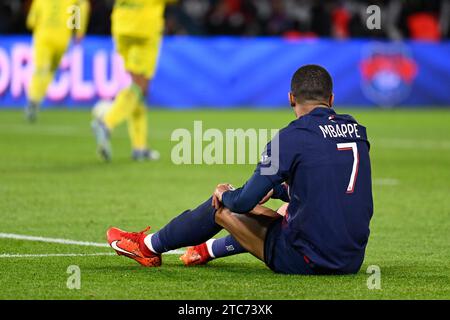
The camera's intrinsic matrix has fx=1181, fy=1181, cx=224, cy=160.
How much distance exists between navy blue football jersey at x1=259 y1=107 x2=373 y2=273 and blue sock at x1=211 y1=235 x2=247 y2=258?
0.54m

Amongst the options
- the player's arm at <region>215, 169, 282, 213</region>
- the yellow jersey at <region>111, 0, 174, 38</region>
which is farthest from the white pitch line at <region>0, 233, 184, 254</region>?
the yellow jersey at <region>111, 0, 174, 38</region>

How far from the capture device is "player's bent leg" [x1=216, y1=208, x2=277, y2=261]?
675cm

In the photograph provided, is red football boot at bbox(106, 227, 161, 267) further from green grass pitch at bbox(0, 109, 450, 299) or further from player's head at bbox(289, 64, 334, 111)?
player's head at bbox(289, 64, 334, 111)

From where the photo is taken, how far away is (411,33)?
27875 millimetres

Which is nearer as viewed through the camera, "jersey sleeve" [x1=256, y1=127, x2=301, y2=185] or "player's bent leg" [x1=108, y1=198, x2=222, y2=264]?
Answer: "jersey sleeve" [x1=256, y1=127, x2=301, y2=185]

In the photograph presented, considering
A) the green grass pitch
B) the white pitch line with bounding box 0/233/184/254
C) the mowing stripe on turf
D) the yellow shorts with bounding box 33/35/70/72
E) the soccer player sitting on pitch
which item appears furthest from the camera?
the yellow shorts with bounding box 33/35/70/72

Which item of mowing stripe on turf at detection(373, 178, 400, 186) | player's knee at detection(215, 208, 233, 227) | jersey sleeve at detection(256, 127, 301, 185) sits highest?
jersey sleeve at detection(256, 127, 301, 185)

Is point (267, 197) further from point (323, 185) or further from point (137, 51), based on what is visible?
point (137, 51)

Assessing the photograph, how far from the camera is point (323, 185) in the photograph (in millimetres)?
6578

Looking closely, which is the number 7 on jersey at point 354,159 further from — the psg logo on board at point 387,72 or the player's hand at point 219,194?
the psg logo on board at point 387,72

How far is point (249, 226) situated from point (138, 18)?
793 cm

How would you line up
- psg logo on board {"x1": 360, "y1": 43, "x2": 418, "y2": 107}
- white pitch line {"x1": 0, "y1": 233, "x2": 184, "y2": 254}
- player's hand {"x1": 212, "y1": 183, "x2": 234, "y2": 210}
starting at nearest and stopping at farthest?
player's hand {"x1": 212, "y1": 183, "x2": 234, "y2": 210}, white pitch line {"x1": 0, "y1": 233, "x2": 184, "y2": 254}, psg logo on board {"x1": 360, "y1": 43, "x2": 418, "y2": 107}

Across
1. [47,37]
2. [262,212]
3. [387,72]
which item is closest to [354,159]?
[262,212]

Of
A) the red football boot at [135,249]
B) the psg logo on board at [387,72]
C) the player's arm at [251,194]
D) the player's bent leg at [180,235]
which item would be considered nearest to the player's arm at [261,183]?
the player's arm at [251,194]
